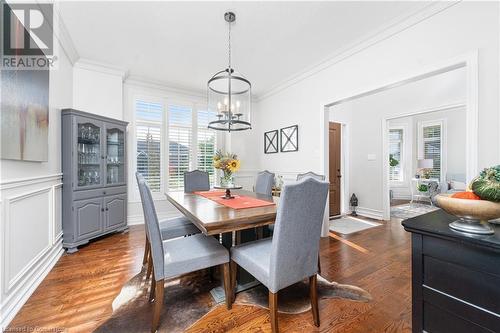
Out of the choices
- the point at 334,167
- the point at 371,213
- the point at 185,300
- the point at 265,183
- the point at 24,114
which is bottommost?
the point at 185,300

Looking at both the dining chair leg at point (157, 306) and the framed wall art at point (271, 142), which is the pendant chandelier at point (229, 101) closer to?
the dining chair leg at point (157, 306)

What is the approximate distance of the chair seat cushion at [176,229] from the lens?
212 cm

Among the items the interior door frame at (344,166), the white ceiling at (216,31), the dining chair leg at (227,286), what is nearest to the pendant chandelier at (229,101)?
the white ceiling at (216,31)

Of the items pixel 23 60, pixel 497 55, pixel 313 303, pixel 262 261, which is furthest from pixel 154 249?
pixel 497 55

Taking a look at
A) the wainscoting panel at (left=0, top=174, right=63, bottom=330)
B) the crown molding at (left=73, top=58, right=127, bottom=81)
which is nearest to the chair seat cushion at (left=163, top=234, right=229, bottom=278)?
the wainscoting panel at (left=0, top=174, right=63, bottom=330)

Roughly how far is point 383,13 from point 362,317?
2.93 metres

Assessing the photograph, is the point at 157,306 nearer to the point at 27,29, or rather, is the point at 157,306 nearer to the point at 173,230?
the point at 173,230

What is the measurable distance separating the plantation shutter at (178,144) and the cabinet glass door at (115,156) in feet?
Result: 3.08

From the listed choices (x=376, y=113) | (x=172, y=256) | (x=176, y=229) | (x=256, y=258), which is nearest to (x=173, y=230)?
(x=176, y=229)

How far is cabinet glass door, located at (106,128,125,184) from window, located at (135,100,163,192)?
53cm

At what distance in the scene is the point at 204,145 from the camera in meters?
4.68

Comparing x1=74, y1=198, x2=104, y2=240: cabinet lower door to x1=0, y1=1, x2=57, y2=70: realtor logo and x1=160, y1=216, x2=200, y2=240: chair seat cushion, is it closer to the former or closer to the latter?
x1=160, y1=216, x2=200, y2=240: chair seat cushion

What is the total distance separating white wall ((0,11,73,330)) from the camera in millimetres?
1590

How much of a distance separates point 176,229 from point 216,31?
7.70 ft
